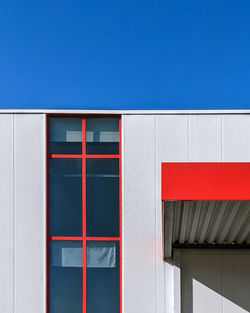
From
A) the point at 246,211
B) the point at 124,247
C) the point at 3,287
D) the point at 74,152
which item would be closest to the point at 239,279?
the point at 246,211

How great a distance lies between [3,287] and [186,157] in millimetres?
4369

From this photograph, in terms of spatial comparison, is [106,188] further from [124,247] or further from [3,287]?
[3,287]

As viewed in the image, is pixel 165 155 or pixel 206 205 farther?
pixel 165 155

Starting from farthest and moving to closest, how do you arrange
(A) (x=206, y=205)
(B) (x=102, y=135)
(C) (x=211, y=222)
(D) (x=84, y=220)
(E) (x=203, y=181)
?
(B) (x=102, y=135) → (D) (x=84, y=220) → (C) (x=211, y=222) → (A) (x=206, y=205) → (E) (x=203, y=181)

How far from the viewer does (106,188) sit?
18.4ft

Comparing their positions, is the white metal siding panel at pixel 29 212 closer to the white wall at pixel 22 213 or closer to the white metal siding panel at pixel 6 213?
the white wall at pixel 22 213

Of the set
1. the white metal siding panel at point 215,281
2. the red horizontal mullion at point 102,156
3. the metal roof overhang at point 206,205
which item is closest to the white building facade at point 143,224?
the white metal siding panel at point 215,281

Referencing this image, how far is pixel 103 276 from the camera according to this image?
5.51 meters

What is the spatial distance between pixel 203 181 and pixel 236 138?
226cm

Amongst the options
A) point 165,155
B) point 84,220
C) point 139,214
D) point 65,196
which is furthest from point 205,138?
point 65,196

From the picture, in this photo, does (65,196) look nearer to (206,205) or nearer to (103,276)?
(103,276)

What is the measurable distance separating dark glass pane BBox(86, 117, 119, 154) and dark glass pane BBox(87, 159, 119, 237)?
224 mm

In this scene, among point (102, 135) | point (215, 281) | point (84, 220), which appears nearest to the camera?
point (215, 281)

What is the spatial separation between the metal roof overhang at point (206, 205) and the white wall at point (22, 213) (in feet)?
8.38
